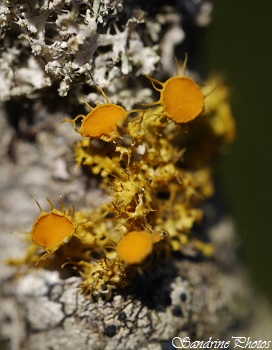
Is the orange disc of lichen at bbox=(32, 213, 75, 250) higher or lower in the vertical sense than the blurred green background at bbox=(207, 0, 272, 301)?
lower

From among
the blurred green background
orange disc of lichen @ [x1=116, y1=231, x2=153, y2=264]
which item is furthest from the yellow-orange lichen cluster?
the blurred green background

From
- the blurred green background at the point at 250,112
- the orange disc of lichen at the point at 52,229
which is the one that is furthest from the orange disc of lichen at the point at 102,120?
the blurred green background at the point at 250,112

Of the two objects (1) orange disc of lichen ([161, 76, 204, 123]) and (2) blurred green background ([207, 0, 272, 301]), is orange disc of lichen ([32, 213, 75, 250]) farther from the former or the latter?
(2) blurred green background ([207, 0, 272, 301])

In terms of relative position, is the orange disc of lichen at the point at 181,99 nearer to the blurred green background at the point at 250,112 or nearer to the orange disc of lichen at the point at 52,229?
the orange disc of lichen at the point at 52,229

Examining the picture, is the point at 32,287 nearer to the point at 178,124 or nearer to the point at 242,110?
the point at 178,124

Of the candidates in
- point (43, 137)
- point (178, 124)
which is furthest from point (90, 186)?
point (178, 124)

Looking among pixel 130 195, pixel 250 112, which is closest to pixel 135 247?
pixel 130 195

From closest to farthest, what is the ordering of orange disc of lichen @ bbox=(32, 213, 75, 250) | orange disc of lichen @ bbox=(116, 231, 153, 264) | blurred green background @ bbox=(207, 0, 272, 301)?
orange disc of lichen @ bbox=(116, 231, 153, 264)
orange disc of lichen @ bbox=(32, 213, 75, 250)
blurred green background @ bbox=(207, 0, 272, 301)

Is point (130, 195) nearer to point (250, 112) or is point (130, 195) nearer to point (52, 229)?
point (52, 229)
